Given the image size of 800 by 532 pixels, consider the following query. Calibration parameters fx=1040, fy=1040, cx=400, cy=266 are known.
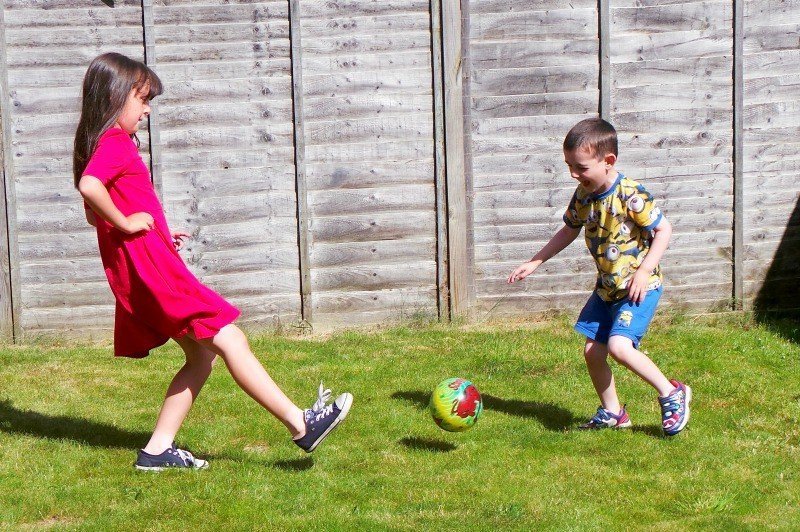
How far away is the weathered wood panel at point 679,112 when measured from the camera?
26.7ft

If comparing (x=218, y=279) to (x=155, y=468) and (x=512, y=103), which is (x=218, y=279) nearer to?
(x=512, y=103)

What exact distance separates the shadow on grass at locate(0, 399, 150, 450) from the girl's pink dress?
2.92ft

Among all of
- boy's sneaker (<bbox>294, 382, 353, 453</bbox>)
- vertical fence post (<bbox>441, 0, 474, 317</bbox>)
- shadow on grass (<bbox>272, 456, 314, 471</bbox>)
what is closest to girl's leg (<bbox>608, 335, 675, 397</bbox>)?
boy's sneaker (<bbox>294, 382, 353, 453</bbox>)

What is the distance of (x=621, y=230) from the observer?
5238 millimetres

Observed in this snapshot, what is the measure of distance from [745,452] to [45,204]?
17.5ft

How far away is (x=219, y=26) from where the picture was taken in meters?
7.83

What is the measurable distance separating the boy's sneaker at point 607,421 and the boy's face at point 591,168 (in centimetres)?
117

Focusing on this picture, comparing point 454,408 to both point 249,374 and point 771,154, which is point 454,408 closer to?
point 249,374

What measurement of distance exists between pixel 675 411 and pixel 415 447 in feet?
4.33

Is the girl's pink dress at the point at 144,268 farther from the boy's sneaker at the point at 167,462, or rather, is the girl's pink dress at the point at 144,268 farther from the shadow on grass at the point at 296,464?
the shadow on grass at the point at 296,464

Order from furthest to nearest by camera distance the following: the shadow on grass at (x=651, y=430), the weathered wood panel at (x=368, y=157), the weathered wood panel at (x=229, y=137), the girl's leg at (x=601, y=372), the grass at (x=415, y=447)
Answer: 1. the weathered wood panel at (x=368, y=157)
2. the weathered wood panel at (x=229, y=137)
3. the girl's leg at (x=601, y=372)
4. the shadow on grass at (x=651, y=430)
5. the grass at (x=415, y=447)

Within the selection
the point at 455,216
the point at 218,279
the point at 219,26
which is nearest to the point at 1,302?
the point at 218,279

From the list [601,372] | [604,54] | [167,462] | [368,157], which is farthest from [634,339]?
[604,54]

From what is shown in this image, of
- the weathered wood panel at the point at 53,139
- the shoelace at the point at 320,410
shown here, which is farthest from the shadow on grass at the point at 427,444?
the weathered wood panel at the point at 53,139
